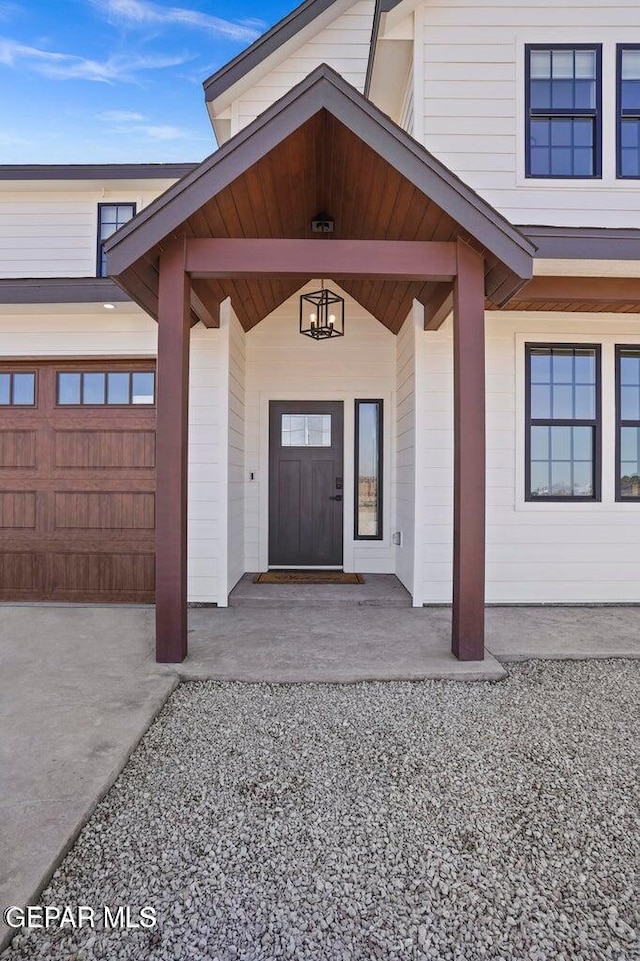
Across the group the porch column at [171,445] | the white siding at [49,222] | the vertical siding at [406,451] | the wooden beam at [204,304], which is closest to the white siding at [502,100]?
the vertical siding at [406,451]

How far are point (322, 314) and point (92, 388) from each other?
2.46 m

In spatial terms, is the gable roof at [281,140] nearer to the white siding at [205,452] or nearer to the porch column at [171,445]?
the porch column at [171,445]

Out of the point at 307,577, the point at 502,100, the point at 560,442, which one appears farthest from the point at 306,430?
the point at 502,100

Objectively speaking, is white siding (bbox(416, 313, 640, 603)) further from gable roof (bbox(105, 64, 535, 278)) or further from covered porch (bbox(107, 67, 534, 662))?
gable roof (bbox(105, 64, 535, 278))

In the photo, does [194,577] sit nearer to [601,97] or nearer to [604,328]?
[604,328]

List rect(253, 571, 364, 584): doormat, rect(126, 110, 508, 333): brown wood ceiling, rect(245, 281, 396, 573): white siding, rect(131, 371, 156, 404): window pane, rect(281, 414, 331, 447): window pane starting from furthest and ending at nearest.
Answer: rect(281, 414, 331, 447): window pane < rect(245, 281, 396, 573): white siding < rect(253, 571, 364, 584): doormat < rect(131, 371, 156, 404): window pane < rect(126, 110, 508, 333): brown wood ceiling

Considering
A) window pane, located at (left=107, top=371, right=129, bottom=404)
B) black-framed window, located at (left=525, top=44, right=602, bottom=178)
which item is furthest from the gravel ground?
black-framed window, located at (left=525, top=44, right=602, bottom=178)

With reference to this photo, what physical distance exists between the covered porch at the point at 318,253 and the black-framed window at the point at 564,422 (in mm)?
1646

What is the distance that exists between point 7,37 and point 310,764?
1548 centimetres

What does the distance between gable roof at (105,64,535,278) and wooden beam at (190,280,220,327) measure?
0.66m

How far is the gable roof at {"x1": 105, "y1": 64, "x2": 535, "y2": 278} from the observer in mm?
2947

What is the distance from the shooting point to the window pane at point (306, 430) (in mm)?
5867

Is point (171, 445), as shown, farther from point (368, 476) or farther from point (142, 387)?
point (368, 476)

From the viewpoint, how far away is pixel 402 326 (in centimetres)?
530
